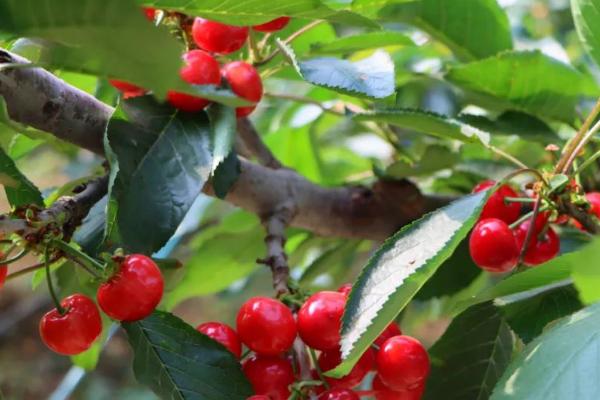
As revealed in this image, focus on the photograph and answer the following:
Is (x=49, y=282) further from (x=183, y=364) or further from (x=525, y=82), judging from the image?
(x=525, y=82)

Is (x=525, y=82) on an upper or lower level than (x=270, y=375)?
upper

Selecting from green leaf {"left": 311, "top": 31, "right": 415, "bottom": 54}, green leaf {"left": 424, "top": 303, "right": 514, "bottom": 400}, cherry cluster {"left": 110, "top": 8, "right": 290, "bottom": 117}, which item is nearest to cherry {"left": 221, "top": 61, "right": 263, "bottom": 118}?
cherry cluster {"left": 110, "top": 8, "right": 290, "bottom": 117}

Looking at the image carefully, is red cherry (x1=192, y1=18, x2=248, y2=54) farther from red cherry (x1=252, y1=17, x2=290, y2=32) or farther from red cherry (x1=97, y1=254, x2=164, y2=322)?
red cherry (x1=97, y1=254, x2=164, y2=322)

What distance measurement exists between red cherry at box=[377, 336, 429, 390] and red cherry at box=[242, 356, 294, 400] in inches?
2.7

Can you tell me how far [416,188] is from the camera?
0.96m

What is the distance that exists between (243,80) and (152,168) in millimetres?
114

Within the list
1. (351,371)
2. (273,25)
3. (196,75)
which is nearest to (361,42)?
(273,25)

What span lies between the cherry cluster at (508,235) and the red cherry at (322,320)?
0.48ft

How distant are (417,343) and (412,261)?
8cm

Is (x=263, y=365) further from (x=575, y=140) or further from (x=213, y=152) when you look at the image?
(x=575, y=140)

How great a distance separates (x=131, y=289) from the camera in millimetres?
586

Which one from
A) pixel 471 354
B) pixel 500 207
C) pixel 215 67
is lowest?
pixel 471 354

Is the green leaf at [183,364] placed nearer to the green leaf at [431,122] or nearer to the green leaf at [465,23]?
the green leaf at [431,122]

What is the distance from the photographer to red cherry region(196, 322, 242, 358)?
2.17 ft
